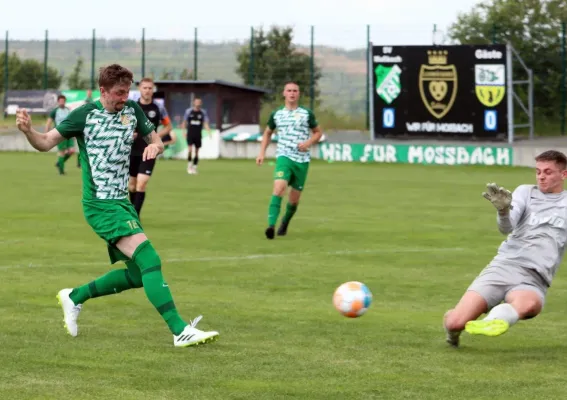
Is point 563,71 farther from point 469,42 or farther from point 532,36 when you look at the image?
point 469,42

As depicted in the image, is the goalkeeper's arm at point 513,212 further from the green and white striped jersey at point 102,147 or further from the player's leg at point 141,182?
the player's leg at point 141,182

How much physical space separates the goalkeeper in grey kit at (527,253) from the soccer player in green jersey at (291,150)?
8089 mm

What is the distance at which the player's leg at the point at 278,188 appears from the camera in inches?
647

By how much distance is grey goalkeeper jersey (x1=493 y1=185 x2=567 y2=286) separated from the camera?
8445 mm

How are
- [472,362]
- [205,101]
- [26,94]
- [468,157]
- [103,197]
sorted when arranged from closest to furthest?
1. [472,362]
2. [103,197]
3. [468,157]
4. [205,101]
5. [26,94]

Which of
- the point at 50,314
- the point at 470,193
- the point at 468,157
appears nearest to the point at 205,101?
the point at 468,157

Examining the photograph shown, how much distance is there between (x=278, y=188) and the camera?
656 inches

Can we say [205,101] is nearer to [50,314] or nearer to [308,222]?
[308,222]

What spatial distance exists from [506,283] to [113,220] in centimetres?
273

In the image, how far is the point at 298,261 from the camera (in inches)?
540

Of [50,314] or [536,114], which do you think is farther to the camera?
[536,114]

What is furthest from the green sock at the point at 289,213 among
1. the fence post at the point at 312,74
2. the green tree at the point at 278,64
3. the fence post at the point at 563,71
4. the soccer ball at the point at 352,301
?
the green tree at the point at 278,64

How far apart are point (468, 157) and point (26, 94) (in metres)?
19.8

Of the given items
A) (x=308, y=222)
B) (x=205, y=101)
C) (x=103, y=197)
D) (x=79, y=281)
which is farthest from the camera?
(x=205, y=101)
